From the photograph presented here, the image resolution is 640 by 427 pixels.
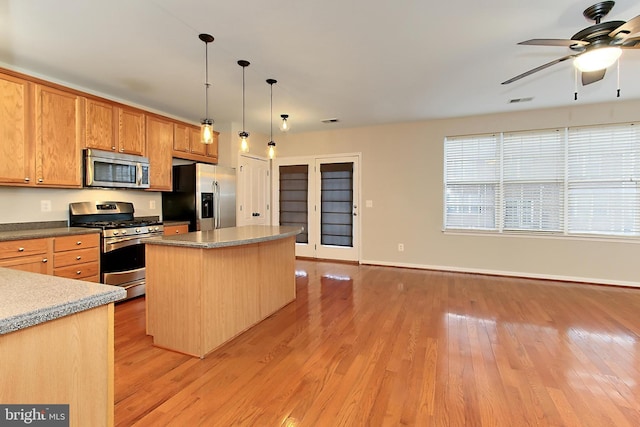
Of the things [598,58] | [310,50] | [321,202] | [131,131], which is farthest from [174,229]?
[598,58]

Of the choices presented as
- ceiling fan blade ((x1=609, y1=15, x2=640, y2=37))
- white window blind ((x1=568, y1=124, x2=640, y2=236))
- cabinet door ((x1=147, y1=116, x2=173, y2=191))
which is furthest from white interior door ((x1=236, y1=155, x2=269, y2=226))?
white window blind ((x1=568, y1=124, x2=640, y2=236))

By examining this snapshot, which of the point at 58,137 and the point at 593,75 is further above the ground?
the point at 593,75

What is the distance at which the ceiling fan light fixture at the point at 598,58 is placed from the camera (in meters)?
2.20

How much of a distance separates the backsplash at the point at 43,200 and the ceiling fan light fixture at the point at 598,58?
5.10 m

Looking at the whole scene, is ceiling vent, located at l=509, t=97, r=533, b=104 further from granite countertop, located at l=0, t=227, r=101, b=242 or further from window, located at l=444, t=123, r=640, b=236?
granite countertop, located at l=0, t=227, r=101, b=242

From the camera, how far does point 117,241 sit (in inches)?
138

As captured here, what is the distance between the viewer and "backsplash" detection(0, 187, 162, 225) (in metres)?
3.16

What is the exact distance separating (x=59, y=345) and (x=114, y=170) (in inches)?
131

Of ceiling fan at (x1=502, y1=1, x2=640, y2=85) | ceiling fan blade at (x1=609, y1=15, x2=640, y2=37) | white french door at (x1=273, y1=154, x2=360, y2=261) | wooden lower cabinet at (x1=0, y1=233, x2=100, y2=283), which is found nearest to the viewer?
ceiling fan blade at (x1=609, y1=15, x2=640, y2=37)

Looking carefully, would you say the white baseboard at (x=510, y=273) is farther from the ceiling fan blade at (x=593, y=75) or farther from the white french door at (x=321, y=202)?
the ceiling fan blade at (x=593, y=75)

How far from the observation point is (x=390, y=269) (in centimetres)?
532

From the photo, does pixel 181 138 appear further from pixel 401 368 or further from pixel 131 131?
pixel 401 368

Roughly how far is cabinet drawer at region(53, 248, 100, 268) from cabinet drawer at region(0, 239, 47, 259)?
0.44ft

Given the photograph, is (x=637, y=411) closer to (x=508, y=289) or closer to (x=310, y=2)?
(x=508, y=289)
